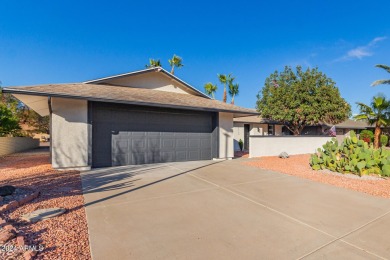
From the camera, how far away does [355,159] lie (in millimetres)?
7652

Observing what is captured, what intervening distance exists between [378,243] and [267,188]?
3026 mm

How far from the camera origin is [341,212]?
4273 mm

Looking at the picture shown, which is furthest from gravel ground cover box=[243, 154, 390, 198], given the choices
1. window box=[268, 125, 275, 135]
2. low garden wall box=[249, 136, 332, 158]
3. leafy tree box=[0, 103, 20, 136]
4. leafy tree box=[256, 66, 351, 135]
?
leafy tree box=[0, 103, 20, 136]

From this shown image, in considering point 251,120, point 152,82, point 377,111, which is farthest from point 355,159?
point 377,111

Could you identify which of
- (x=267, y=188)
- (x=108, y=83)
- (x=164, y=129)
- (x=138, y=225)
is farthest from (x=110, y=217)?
(x=108, y=83)

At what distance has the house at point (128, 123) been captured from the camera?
813 centimetres

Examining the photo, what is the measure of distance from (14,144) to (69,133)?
39.3 ft

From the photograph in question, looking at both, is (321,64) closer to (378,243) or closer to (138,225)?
(378,243)

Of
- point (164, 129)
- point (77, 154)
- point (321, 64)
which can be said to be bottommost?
point (77, 154)

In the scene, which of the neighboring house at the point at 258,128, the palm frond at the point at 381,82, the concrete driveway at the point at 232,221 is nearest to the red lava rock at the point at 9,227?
the concrete driveway at the point at 232,221

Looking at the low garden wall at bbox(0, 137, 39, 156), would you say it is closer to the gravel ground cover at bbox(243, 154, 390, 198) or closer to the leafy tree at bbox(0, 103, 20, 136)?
the leafy tree at bbox(0, 103, 20, 136)

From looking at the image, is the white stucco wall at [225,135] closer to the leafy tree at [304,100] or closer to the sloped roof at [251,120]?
the sloped roof at [251,120]

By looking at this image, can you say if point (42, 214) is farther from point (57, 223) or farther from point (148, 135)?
point (148, 135)

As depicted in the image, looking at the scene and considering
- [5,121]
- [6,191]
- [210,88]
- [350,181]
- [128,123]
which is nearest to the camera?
[6,191]
